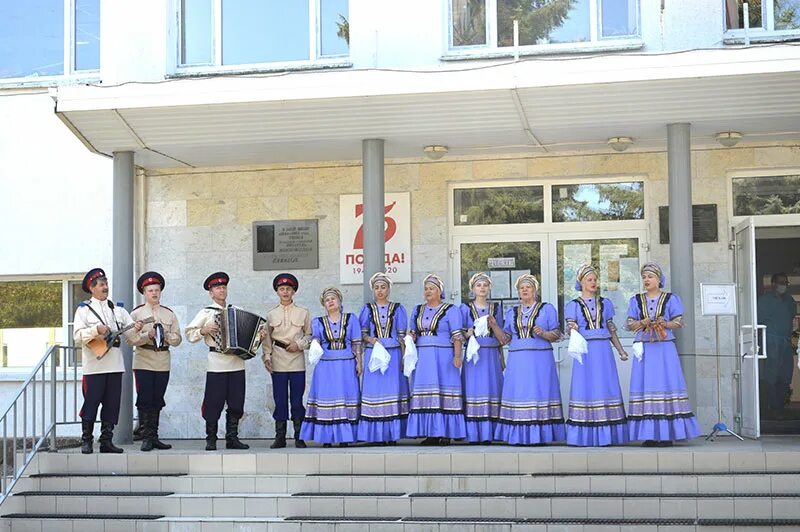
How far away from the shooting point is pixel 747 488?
943 cm

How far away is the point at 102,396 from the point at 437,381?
3.00 meters

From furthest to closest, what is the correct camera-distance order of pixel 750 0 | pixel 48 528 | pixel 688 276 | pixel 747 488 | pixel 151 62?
pixel 151 62
pixel 750 0
pixel 688 276
pixel 48 528
pixel 747 488

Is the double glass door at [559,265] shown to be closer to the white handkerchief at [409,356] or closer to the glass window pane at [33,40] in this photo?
the white handkerchief at [409,356]

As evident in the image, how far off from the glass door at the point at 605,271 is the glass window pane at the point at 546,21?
6.59 ft

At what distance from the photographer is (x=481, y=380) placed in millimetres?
11023

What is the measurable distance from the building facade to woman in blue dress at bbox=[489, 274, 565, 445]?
4.17 ft

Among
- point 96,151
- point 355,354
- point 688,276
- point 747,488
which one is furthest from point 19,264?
point 747,488

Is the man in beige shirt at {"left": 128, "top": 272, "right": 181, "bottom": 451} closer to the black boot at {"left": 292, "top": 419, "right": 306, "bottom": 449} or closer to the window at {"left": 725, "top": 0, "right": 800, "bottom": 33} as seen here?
the black boot at {"left": 292, "top": 419, "right": 306, "bottom": 449}

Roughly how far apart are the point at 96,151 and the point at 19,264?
6.72ft

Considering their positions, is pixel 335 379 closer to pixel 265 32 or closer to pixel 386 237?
pixel 386 237

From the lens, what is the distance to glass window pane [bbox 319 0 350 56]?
1276 cm

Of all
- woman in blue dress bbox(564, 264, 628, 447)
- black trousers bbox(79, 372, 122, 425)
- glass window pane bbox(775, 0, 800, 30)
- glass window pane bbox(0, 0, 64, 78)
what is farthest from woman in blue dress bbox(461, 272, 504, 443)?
glass window pane bbox(0, 0, 64, 78)

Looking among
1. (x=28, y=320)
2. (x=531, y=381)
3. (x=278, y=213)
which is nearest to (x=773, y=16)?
(x=531, y=381)

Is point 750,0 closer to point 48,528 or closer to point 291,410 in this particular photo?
point 291,410
